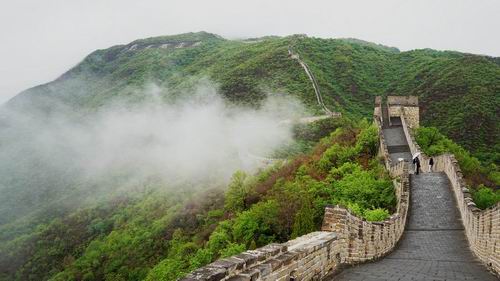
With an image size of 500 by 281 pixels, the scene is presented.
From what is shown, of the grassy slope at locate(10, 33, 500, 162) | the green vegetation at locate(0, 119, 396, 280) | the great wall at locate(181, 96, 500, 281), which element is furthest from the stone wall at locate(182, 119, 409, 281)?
the grassy slope at locate(10, 33, 500, 162)

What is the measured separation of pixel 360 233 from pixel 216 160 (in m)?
47.5

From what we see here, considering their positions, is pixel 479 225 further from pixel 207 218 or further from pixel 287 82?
pixel 287 82

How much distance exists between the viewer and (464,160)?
21.7 metres

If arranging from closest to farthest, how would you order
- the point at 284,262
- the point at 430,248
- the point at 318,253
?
the point at 284,262 → the point at 318,253 → the point at 430,248

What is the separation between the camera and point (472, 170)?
69.4 ft

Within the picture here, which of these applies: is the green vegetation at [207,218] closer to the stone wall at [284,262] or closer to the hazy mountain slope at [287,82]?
the stone wall at [284,262]

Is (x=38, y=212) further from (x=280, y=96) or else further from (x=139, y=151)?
(x=280, y=96)

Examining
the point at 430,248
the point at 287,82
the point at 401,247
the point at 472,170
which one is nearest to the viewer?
the point at 430,248

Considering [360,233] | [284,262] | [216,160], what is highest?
[284,262]

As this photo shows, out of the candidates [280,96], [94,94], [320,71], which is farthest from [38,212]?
[94,94]

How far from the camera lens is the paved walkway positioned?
914cm

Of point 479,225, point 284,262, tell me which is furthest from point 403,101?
point 284,262

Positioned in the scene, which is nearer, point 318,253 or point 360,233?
point 318,253

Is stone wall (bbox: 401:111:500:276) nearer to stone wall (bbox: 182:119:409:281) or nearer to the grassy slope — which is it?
stone wall (bbox: 182:119:409:281)
